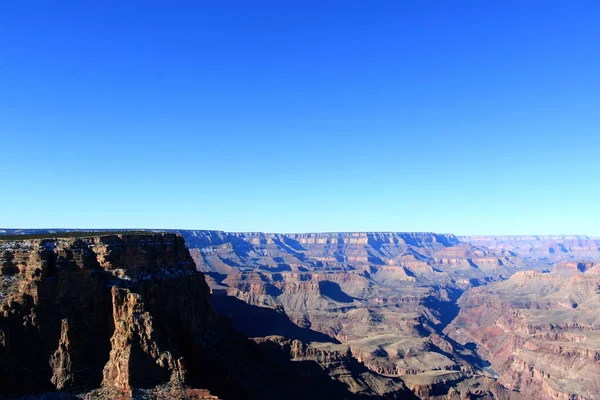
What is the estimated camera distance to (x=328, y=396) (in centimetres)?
8475

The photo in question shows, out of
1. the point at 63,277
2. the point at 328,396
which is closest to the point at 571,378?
the point at 328,396

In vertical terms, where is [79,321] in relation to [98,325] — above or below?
above

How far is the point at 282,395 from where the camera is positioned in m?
73.3

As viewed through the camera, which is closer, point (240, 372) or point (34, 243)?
point (34, 243)

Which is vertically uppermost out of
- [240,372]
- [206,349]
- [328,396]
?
[206,349]

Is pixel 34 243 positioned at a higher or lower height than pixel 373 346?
higher

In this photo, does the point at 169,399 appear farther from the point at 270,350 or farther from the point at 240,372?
the point at 270,350

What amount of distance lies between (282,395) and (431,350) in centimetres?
11675

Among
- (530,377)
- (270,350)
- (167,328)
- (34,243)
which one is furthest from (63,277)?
(530,377)

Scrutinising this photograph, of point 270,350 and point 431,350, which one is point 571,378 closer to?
point 431,350

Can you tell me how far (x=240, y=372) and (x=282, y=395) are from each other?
329 inches

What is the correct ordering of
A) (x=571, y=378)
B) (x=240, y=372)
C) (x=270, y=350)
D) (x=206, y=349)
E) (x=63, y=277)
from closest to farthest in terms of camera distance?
(x=63, y=277) → (x=206, y=349) → (x=240, y=372) → (x=270, y=350) → (x=571, y=378)

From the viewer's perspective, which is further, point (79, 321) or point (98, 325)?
point (98, 325)

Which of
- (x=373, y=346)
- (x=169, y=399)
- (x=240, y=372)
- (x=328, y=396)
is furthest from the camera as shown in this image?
(x=373, y=346)
